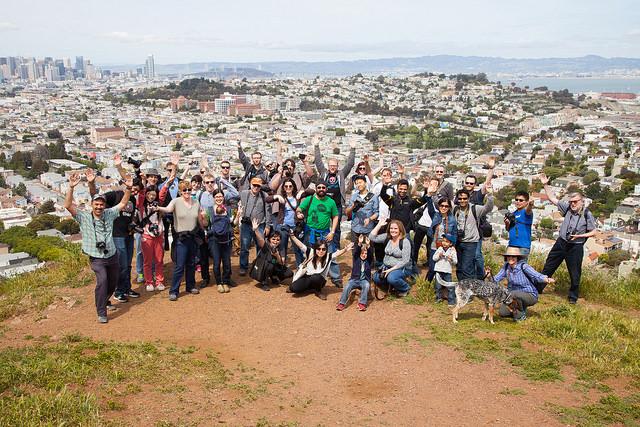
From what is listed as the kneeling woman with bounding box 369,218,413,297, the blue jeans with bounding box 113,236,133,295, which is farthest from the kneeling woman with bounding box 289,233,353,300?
the blue jeans with bounding box 113,236,133,295

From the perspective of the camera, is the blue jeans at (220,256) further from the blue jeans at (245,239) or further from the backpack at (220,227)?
the blue jeans at (245,239)

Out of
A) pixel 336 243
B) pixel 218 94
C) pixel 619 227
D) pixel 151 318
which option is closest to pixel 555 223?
pixel 619 227

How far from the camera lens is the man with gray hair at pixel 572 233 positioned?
5.39 metres

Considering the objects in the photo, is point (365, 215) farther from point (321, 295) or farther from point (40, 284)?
point (40, 284)

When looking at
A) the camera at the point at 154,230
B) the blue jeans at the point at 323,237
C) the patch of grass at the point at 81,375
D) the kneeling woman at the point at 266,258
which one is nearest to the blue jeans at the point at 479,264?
the blue jeans at the point at 323,237

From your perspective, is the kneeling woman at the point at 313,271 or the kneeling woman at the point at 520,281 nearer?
the kneeling woman at the point at 520,281

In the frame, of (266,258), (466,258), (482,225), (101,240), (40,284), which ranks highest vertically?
(482,225)

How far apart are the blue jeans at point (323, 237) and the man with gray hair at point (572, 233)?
213 cm

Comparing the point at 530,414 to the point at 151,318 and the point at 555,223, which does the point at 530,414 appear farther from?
the point at 555,223

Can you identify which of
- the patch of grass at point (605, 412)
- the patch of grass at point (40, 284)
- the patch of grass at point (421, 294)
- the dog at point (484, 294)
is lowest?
the patch of grass at point (40, 284)

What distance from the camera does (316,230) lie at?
5949 millimetres

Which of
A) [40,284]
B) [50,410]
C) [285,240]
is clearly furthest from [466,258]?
[40,284]

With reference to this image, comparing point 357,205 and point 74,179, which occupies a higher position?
point 74,179

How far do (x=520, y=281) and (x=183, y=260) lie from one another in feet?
11.0
